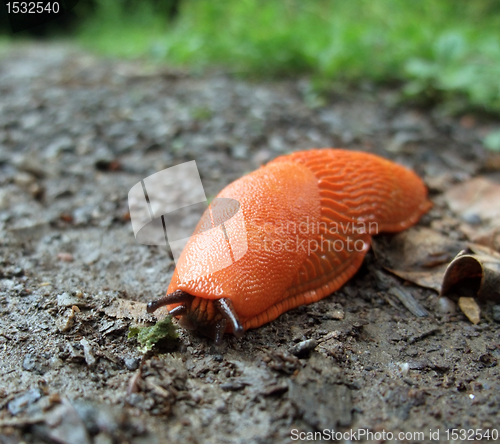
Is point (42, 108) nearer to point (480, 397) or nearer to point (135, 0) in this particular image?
Answer: point (480, 397)

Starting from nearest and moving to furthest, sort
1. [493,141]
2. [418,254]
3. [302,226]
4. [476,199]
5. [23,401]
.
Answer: [23,401], [302,226], [418,254], [476,199], [493,141]

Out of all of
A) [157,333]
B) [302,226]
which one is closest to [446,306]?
[302,226]

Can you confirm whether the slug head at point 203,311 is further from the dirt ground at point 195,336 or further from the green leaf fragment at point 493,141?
the green leaf fragment at point 493,141

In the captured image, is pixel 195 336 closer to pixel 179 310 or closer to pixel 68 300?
pixel 179 310

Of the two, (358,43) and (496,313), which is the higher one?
(358,43)

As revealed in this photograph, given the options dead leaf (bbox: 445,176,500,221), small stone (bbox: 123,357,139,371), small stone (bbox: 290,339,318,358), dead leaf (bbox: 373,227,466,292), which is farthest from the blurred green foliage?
small stone (bbox: 123,357,139,371)

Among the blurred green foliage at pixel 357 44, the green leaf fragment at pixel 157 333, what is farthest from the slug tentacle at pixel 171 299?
the blurred green foliage at pixel 357 44
